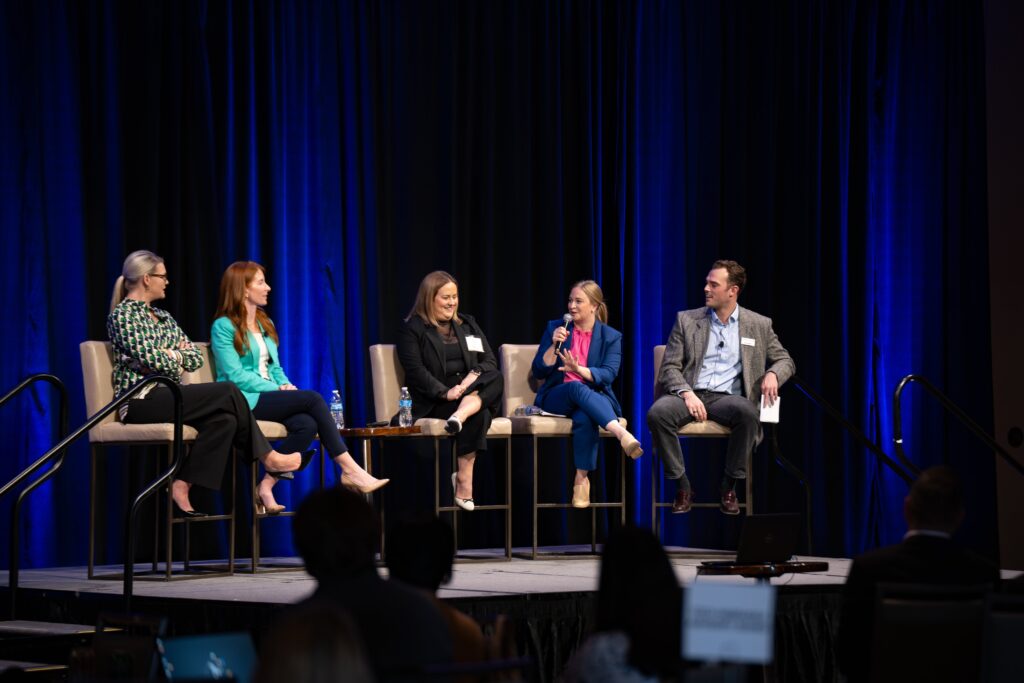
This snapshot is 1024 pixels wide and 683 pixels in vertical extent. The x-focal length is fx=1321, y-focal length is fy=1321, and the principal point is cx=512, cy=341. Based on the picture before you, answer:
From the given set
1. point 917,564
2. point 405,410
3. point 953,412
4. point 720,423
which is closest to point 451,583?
point 405,410

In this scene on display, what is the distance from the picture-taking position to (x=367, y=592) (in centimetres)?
225

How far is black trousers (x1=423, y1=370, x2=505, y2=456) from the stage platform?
2.50 ft

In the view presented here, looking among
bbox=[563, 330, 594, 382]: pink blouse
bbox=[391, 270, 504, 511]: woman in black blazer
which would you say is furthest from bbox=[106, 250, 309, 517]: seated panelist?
bbox=[563, 330, 594, 382]: pink blouse

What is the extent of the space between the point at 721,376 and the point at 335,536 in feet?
13.8

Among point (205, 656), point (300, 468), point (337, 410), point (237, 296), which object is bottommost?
point (300, 468)

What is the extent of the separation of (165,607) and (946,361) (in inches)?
173

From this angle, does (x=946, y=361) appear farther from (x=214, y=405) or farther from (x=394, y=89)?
(x=214, y=405)

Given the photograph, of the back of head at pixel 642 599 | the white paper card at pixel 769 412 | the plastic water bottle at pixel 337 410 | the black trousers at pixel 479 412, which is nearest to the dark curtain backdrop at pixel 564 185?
Result: the plastic water bottle at pixel 337 410

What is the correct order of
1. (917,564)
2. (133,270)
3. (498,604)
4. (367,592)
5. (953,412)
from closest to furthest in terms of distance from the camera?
(367,592) < (917,564) < (498,604) < (133,270) < (953,412)

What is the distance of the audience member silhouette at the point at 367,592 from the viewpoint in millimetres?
2168

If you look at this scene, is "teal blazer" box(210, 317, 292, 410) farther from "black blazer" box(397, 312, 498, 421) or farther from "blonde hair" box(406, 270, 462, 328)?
"blonde hair" box(406, 270, 462, 328)

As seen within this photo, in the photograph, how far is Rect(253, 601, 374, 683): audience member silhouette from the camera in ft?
5.32

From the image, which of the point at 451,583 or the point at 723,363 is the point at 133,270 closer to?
the point at 451,583

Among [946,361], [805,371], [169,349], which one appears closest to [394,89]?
[169,349]
